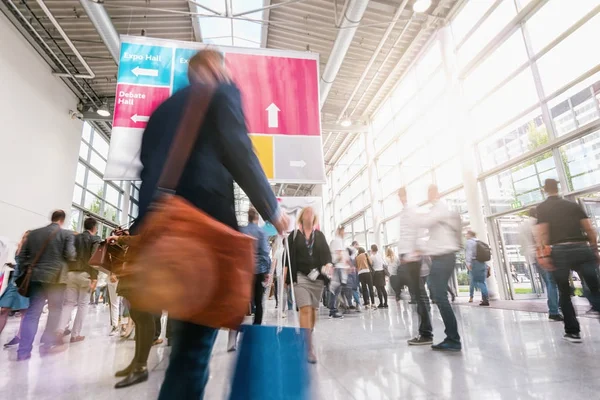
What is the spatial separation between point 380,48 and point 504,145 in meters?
4.24

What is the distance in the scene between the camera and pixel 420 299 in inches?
129

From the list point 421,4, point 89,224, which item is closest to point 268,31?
point 421,4

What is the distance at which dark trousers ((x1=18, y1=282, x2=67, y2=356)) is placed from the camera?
334 centimetres

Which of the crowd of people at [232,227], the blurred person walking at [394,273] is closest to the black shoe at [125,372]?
the crowd of people at [232,227]

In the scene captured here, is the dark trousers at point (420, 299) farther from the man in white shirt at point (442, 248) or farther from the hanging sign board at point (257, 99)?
the hanging sign board at point (257, 99)

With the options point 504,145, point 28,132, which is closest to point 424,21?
point 504,145

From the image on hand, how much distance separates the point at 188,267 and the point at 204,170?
0.30 meters

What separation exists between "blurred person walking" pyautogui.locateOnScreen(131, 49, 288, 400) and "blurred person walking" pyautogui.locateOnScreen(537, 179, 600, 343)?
314 cm

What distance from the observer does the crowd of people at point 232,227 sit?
0.90 m

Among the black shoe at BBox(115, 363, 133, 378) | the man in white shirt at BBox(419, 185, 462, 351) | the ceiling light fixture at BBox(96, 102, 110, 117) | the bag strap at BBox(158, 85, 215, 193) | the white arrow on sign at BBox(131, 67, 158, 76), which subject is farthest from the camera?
the ceiling light fixture at BBox(96, 102, 110, 117)

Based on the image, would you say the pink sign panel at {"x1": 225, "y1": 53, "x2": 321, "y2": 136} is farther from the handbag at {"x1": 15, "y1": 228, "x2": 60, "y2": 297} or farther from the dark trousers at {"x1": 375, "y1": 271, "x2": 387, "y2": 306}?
the dark trousers at {"x1": 375, "y1": 271, "x2": 387, "y2": 306}

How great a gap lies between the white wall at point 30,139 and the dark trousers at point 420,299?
8.71m

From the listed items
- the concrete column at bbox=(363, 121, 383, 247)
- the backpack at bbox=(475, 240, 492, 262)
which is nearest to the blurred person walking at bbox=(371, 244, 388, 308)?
the backpack at bbox=(475, 240, 492, 262)

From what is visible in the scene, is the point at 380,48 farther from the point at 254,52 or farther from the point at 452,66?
the point at 254,52
